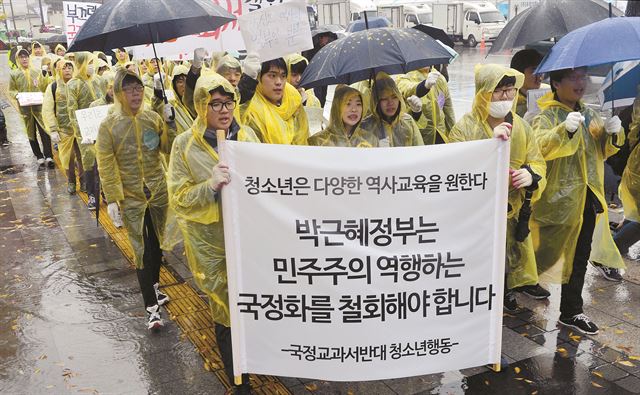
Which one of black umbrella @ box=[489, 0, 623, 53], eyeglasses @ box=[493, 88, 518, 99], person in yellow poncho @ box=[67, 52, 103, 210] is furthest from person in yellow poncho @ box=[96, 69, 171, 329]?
person in yellow poncho @ box=[67, 52, 103, 210]

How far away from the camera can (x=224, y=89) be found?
3602mm

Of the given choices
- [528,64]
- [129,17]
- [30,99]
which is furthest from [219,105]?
[30,99]

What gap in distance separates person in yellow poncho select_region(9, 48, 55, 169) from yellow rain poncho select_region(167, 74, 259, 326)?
798cm

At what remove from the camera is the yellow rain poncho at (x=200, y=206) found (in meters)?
3.59

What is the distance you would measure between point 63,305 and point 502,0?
36.1 meters

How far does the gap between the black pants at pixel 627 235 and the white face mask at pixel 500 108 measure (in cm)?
209

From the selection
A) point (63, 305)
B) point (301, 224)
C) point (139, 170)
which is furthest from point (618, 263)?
point (63, 305)

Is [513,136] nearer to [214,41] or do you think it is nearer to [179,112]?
[179,112]

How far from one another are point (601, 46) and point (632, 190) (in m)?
1.67

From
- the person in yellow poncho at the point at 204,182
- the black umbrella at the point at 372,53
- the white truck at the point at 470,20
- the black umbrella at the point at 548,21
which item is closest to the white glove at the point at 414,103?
the black umbrella at the point at 548,21

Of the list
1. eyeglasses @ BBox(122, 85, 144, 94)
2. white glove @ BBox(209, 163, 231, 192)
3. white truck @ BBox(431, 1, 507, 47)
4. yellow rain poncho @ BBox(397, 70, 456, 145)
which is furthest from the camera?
white truck @ BBox(431, 1, 507, 47)

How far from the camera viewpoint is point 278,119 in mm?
4441

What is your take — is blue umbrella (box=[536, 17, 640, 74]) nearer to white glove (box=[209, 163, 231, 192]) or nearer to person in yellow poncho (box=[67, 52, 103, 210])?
white glove (box=[209, 163, 231, 192])

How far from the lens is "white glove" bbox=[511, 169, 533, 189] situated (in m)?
3.79
